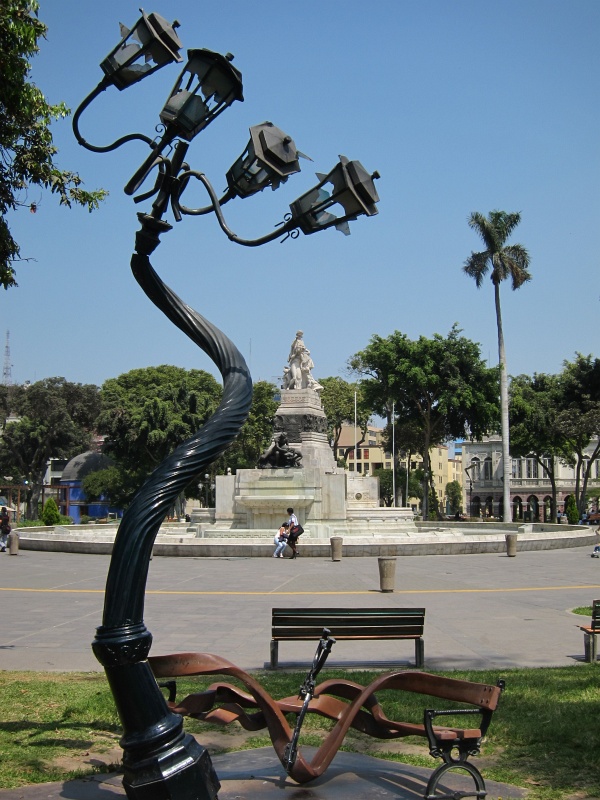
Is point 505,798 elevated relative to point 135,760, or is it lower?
lower

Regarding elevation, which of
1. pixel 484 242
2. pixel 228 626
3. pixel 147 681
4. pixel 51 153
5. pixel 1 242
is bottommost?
pixel 228 626

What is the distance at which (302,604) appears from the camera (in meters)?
13.1

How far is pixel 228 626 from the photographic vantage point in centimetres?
1124

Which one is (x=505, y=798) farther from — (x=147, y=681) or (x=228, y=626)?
(x=228, y=626)

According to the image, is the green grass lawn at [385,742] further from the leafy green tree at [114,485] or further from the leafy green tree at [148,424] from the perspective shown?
the leafy green tree at [114,485]

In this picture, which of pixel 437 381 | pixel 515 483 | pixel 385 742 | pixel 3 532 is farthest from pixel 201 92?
pixel 515 483

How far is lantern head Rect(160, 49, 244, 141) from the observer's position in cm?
512

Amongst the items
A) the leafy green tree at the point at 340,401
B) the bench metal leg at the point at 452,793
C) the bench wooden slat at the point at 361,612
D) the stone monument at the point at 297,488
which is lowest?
the bench metal leg at the point at 452,793

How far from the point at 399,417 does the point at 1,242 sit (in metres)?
45.0

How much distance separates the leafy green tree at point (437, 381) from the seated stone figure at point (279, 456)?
1781 centimetres

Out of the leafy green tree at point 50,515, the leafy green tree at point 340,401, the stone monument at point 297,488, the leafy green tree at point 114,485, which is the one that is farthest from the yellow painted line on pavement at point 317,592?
the leafy green tree at point 340,401

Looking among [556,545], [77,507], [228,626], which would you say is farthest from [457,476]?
[228,626]

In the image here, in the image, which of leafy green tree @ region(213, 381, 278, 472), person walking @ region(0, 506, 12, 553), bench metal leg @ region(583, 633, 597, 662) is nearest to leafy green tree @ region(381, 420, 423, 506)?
leafy green tree @ region(213, 381, 278, 472)

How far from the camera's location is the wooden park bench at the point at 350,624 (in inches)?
337
